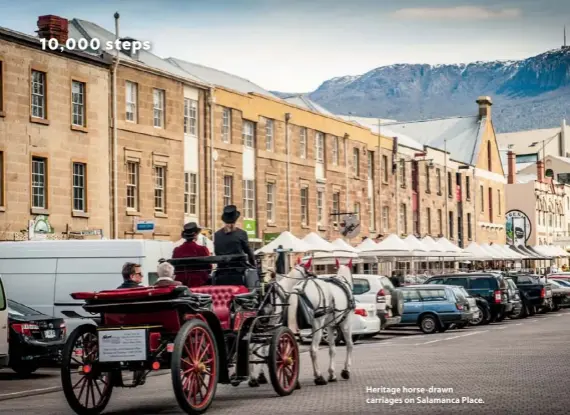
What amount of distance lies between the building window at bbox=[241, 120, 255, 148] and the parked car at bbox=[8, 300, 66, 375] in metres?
26.7

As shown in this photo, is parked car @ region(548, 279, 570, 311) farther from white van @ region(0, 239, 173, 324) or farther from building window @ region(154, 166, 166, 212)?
white van @ region(0, 239, 173, 324)

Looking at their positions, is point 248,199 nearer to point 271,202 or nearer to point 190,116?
point 271,202

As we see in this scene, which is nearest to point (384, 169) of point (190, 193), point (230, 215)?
point (190, 193)

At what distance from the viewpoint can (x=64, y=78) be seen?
3612cm

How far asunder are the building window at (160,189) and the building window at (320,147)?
572 inches

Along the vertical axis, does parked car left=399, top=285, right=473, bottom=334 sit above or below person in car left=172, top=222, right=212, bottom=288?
below

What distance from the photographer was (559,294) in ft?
176

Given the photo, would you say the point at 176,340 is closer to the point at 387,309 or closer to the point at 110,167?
the point at 387,309

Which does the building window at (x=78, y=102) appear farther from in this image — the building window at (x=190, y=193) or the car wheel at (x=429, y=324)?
the car wheel at (x=429, y=324)

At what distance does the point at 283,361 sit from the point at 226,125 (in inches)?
1235

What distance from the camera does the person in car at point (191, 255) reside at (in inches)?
617

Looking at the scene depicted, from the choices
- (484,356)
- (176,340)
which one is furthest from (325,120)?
(176,340)

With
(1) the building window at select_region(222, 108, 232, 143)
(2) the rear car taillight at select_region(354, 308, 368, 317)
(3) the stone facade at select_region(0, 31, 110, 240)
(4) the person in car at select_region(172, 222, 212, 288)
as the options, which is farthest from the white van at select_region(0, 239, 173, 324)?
(1) the building window at select_region(222, 108, 232, 143)

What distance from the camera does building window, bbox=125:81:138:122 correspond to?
3932 cm
